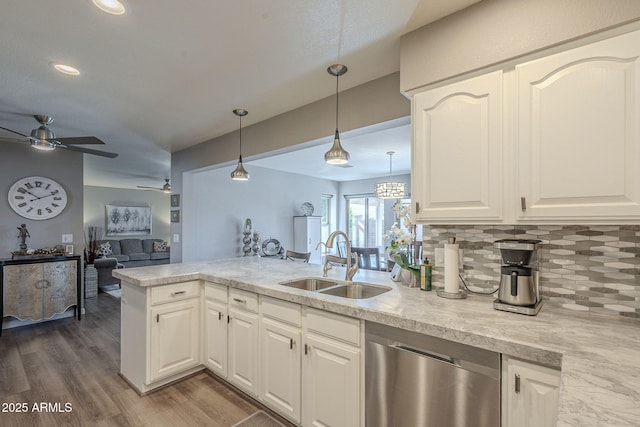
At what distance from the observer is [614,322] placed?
1354 millimetres

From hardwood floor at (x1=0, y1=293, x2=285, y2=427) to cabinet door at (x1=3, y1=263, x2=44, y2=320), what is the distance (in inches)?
24.0

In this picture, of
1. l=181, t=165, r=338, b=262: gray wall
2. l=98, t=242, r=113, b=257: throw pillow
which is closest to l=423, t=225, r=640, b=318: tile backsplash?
l=181, t=165, r=338, b=262: gray wall

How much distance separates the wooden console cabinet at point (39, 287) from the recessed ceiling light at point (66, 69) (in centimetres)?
296

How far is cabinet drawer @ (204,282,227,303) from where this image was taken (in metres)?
2.41

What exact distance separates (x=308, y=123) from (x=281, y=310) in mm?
1719

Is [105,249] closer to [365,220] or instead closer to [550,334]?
[365,220]

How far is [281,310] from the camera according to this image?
6.46 feet

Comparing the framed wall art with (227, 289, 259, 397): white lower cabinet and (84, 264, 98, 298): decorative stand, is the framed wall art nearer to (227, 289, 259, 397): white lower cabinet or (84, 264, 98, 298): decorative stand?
(84, 264, 98, 298): decorative stand

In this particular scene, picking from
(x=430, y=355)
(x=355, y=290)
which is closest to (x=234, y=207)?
(x=355, y=290)

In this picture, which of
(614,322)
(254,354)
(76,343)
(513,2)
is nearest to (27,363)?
(76,343)

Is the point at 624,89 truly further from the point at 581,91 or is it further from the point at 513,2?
the point at 513,2

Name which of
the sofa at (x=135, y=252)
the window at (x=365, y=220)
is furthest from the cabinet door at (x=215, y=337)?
the sofa at (x=135, y=252)

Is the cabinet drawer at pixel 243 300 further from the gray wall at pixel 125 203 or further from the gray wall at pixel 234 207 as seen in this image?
the gray wall at pixel 125 203

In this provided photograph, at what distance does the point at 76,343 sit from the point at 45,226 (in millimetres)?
1959
